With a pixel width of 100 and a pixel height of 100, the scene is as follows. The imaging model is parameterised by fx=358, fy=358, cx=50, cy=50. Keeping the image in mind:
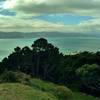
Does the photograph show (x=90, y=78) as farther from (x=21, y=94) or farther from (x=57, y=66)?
(x=21, y=94)

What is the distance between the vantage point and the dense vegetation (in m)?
47.2

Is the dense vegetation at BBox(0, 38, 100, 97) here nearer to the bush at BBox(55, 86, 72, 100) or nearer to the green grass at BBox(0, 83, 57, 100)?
the bush at BBox(55, 86, 72, 100)

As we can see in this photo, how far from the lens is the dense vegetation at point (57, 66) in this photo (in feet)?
155

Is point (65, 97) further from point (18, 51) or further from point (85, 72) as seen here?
point (18, 51)

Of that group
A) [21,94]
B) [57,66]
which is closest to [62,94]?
[21,94]

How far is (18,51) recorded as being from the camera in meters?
64.4

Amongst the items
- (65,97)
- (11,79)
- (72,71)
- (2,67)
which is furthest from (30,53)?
(65,97)

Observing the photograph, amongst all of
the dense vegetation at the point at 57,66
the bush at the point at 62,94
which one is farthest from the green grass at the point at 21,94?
the dense vegetation at the point at 57,66

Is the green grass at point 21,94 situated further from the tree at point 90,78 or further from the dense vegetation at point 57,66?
the tree at point 90,78

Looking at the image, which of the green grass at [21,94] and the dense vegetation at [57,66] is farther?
the dense vegetation at [57,66]

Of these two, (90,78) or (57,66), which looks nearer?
(90,78)

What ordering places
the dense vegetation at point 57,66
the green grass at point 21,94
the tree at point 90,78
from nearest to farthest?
the green grass at point 21,94 < the tree at point 90,78 < the dense vegetation at point 57,66

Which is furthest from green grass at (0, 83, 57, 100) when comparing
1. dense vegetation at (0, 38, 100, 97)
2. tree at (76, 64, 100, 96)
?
tree at (76, 64, 100, 96)

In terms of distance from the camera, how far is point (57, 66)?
59.2 metres
